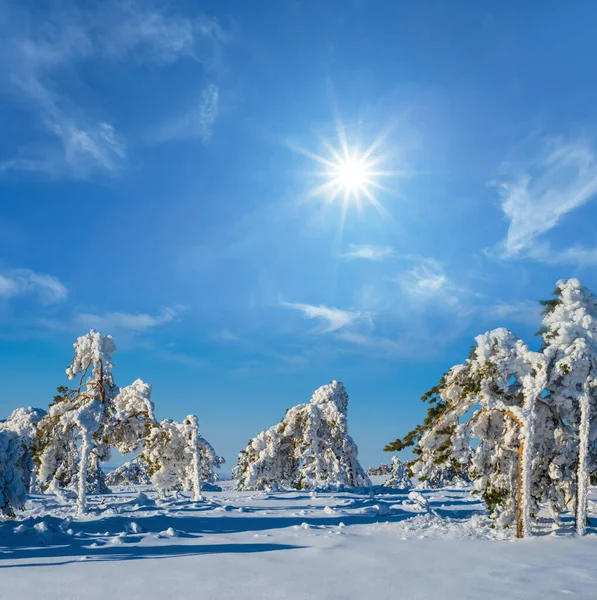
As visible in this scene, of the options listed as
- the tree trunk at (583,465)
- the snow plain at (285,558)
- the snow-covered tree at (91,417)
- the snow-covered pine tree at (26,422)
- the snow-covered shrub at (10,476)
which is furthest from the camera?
the snow-covered pine tree at (26,422)

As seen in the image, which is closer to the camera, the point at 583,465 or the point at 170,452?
the point at 583,465

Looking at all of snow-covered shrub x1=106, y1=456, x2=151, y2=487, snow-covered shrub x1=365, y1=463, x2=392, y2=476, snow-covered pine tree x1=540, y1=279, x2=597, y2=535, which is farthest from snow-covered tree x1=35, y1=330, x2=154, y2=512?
snow-covered shrub x1=365, y1=463, x2=392, y2=476

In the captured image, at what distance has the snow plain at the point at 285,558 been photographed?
765 cm

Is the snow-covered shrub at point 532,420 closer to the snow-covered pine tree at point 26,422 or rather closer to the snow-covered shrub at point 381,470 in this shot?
the snow-covered pine tree at point 26,422

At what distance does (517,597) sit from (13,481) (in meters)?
12.4

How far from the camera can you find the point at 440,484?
129ft

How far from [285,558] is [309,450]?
1963 cm

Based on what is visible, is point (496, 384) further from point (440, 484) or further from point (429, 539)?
point (440, 484)

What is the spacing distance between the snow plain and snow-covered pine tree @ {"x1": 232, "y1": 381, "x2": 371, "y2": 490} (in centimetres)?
1239

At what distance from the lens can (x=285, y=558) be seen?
980 centimetres

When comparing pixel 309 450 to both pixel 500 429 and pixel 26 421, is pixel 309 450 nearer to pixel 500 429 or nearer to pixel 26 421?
pixel 26 421

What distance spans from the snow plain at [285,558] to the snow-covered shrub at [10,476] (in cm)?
77

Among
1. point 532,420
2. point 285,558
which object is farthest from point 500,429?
point 285,558

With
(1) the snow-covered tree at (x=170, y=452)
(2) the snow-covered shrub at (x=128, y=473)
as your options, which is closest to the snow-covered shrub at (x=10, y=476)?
(1) the snow-covered tree at (x=170, y=452)
